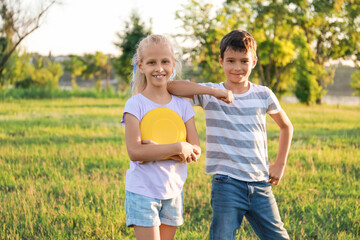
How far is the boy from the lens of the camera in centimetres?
285

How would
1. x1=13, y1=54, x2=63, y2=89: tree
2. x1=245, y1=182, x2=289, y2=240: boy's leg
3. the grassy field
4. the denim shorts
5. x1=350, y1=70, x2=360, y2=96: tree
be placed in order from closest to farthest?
the denim shorts < x1=245, y1=182, x2=289, y2=240: boy's leg < the grassy field < x1=13, y1=54, x2=63, y2=89: tree < x1=350, y1=70, x2=360, y2=96: tree

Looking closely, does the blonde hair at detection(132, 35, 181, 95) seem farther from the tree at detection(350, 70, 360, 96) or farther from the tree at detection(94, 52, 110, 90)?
the tree at detection(94, 52, 110, 90)

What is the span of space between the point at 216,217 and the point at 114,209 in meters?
2.04

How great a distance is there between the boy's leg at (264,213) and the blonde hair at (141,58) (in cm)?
104

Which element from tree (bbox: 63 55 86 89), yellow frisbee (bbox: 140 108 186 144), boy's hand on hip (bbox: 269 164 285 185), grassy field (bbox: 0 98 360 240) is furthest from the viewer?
tree (bbox: 63 55 86 89)

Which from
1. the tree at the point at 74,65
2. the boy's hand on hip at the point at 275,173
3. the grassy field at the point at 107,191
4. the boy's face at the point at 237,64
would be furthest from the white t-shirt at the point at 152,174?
the tree at the point at 74,65

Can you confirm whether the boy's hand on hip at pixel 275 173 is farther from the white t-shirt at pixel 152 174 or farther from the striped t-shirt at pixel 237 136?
the white t-shirt at pixel 152 174

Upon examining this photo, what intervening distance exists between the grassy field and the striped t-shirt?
1.35m

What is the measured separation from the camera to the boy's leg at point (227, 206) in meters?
2.83

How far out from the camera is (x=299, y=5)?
29.7m

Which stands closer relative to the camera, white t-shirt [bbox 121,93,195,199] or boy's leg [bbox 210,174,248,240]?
white t-shirt [bbox 121,93,195,199]

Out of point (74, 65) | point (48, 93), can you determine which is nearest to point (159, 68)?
point (48, 93)

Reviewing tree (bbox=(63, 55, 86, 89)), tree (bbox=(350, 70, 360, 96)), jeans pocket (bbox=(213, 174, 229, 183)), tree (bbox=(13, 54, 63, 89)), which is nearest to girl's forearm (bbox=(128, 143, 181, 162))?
jeans pocket (bbox=(213, 174, 229, 183))

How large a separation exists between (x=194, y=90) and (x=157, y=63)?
37 cm
